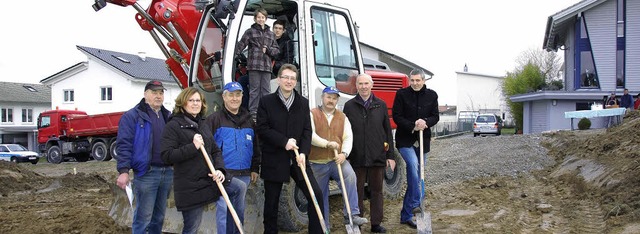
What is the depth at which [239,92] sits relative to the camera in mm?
5453

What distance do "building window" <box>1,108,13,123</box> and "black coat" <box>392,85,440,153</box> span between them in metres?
46.4

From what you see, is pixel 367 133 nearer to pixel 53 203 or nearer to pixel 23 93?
pixel 53 203

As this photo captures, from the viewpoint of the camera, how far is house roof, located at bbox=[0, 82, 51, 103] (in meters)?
46.0

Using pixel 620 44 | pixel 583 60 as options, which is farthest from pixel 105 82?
pixel 620 44

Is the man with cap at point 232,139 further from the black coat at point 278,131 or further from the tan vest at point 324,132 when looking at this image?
the tan vest at point 324,132

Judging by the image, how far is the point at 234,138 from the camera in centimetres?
543

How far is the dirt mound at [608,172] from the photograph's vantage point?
706 centimetres

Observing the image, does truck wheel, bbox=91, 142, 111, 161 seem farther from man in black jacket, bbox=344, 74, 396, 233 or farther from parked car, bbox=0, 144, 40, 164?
man in black jacket, bbox=344, 74, 396, 233

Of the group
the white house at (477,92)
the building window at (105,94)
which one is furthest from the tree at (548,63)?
the building window at (105,94)

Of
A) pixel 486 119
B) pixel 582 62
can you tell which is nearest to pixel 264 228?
pixel 582 62

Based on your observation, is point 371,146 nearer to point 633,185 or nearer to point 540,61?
point 633,185

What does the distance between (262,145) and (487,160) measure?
30.2 ft

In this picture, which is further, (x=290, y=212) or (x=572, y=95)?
(x=572, y=95)

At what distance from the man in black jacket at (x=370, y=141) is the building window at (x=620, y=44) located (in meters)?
25.6
